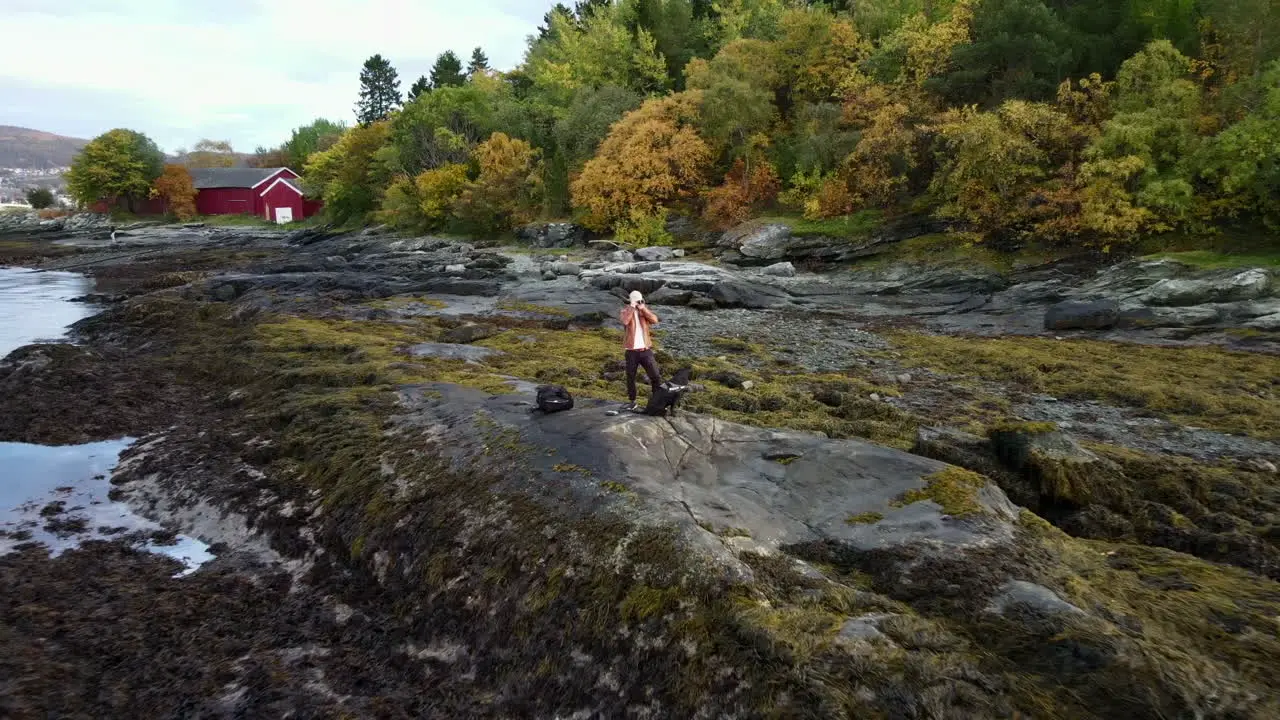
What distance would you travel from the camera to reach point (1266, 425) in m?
10.7

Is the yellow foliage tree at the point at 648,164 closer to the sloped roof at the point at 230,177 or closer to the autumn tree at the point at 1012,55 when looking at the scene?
the autumn tree at the point at 1012,55

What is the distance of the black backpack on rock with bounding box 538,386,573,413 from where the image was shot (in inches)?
331

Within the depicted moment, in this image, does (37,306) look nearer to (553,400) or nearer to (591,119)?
(553,400)

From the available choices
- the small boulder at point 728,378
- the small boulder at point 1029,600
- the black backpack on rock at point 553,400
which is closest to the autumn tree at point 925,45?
the small boulder at point 728,378

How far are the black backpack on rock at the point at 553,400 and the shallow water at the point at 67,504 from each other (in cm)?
384

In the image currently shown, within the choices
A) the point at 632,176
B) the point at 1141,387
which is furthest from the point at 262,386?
the point at 632,176

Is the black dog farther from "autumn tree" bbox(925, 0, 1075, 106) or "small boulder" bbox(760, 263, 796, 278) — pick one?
"autumn tree" bbox(925, 0, 1075, 106)

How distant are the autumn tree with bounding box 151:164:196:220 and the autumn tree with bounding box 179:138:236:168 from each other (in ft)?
92.1

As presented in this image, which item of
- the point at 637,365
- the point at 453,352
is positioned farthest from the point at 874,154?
the point at 637,365

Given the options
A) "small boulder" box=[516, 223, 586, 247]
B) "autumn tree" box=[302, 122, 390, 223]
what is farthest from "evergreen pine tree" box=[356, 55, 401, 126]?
"small boulder" box=[516, 223, 586, 247]

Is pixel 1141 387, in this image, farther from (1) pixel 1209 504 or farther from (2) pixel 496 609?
(2) pixel 496 609

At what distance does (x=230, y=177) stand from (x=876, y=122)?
91.3 m

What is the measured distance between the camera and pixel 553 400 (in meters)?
8.45

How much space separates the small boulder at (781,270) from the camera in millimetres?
30438
